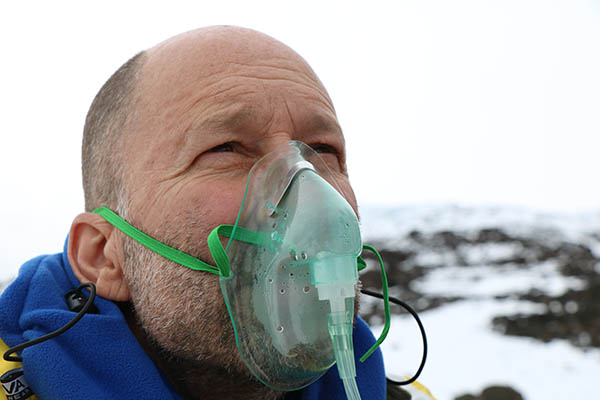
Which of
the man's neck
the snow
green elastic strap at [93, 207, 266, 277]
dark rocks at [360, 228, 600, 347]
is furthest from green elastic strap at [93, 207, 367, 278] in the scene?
dark rocks at [360, 228, 600, 347]

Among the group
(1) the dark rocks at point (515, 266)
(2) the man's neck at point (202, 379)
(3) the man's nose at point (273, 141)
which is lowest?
(1) the dark rocks at point (515, 266)

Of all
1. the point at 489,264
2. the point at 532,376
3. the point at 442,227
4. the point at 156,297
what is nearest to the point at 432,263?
the point at 489,264

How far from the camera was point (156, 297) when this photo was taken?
5.15 ft

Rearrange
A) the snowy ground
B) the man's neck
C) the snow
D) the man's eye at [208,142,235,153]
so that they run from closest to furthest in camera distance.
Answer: the man's neck → the man's eye at [208,142,235,153] → the snow → the snowy ground

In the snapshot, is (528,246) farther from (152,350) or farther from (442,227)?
(152,350)

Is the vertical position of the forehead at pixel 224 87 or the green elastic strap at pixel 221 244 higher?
the forehead at pixel 224 87

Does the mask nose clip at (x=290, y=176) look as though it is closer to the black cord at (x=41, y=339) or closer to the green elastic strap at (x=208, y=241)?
the green elastic strap at (x=208, y=241)

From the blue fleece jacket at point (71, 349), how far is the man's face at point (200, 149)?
0.12 meters

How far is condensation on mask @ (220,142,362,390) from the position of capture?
1.25 meters

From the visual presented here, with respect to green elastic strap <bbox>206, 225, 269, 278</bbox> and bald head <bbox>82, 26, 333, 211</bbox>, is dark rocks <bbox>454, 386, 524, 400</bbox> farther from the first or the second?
green elastic strap <bbox>206, 225, 269, 278</bbox>

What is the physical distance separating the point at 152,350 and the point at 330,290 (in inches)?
30.2

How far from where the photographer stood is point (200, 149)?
5.42 feet

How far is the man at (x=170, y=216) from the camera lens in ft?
4.77

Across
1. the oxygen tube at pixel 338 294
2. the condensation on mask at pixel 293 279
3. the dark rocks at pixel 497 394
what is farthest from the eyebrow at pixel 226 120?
the dark rocks at pixel 497 394
